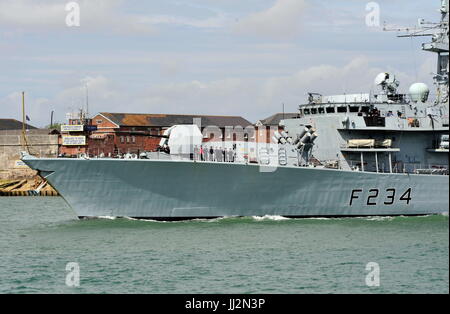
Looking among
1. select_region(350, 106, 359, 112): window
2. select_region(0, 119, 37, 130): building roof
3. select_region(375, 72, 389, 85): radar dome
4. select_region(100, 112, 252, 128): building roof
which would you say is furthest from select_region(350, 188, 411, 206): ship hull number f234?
select_region(0, 119, 37, 130): building roof

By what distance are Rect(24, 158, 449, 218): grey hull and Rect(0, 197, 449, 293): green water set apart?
583 mm

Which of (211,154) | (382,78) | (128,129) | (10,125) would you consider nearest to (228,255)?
(211,154)

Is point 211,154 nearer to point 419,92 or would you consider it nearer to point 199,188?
point 199,188

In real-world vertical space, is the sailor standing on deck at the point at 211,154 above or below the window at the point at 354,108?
below

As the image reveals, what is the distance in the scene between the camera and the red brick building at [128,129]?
6506 centimetres

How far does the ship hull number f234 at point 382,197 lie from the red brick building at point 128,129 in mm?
33062

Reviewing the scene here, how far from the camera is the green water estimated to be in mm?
18297

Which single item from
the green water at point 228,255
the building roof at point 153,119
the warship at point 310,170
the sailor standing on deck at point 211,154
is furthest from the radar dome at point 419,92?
the building roof at point 153,119

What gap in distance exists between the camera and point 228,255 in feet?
71.5

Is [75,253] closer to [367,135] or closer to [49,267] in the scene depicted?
[49,267]

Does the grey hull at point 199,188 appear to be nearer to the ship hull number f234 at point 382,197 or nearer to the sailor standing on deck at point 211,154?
the ship hull number f234 at point 382,197

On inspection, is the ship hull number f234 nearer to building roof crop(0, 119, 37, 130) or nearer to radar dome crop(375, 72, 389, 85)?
radar dome crop(375, 72, 389, 85)

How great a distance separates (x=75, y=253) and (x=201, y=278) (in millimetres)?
5552

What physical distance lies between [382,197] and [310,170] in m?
3.94
